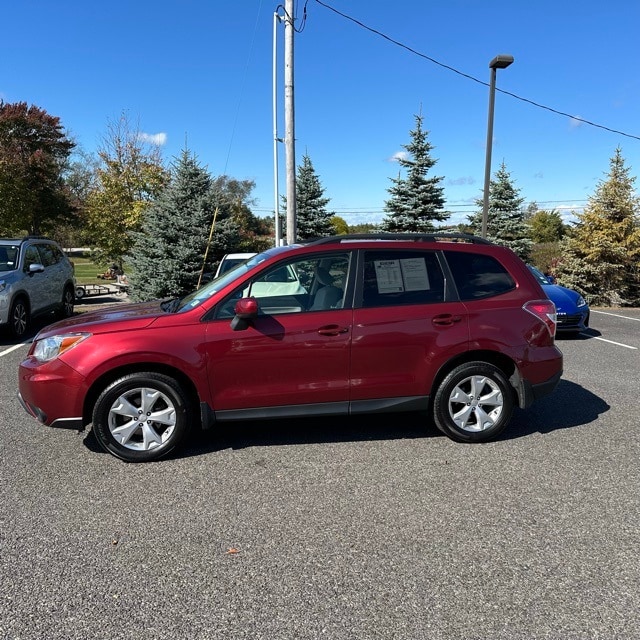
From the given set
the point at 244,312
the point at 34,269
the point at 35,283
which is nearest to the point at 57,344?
the point at 244,312

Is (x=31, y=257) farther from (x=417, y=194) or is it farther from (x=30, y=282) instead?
(x=417, y=194)

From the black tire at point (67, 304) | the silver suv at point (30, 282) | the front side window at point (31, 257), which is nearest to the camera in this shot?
the silver suv at point (30, 282)

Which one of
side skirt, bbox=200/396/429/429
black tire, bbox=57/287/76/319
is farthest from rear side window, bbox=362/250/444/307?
black tire, bbox=57/287/76/319

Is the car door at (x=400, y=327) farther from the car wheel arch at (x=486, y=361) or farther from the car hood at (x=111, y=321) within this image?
the car hood at (x=111, y=321)

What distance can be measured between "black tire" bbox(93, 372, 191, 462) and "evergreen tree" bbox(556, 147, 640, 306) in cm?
1637

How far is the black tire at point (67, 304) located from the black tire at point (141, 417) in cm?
852

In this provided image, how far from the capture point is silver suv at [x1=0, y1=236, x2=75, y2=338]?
28.8 feet

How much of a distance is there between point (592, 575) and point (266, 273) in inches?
116

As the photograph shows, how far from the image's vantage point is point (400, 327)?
425cm

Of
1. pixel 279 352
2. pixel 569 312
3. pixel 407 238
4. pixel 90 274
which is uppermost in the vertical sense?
pixel 407 238

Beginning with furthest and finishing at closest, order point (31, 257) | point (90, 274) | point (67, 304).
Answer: point (90, 274) → point (67, 304) → point (31, 257)

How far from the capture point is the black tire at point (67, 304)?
1158 cm

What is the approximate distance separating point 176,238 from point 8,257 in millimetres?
5546

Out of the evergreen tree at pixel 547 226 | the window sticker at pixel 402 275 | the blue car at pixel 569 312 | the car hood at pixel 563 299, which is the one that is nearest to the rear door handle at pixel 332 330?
the window sticker at pixel 402 275
